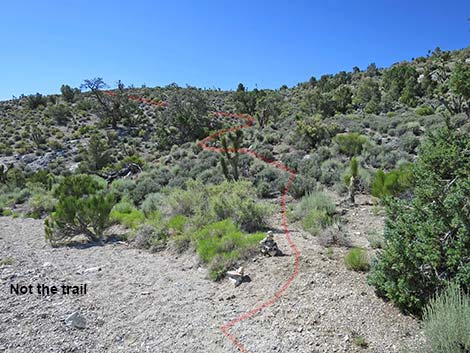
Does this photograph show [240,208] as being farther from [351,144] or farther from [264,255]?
[351,144]

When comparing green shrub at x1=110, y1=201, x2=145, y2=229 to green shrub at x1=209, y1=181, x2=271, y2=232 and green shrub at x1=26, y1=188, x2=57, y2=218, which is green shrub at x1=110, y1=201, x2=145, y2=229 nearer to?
green shrub at x1=209, y1=181, x2=271, y2=232

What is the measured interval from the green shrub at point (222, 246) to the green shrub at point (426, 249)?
2.94 metres

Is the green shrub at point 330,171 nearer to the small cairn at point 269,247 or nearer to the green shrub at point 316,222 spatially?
the green shrub at point 316,222

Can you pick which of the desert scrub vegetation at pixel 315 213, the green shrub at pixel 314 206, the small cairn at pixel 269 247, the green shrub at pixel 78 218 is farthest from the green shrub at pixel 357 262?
the green shrub at pixel 78 218

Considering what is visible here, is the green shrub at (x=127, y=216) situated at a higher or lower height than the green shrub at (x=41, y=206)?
higher

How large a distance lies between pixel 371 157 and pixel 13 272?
1415 cm

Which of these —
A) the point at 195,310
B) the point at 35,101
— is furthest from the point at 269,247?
the point at 35,101

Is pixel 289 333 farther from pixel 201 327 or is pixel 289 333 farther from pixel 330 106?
pixel 330 106

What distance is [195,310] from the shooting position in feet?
19.2

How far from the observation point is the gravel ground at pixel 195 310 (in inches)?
187

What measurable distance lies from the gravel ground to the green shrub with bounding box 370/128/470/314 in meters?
0.39

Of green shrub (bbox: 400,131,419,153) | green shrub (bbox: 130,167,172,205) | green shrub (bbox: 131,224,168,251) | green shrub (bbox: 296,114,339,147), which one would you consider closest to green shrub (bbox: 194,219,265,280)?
green shrub (bbox: 131,224,168,251)

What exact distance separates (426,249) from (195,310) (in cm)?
353

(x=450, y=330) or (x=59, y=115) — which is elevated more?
(x=59, y=115)
